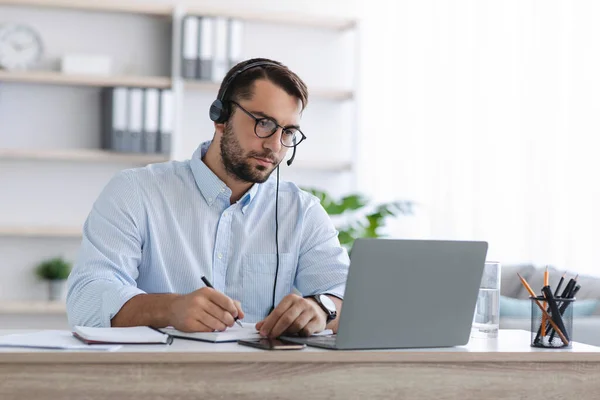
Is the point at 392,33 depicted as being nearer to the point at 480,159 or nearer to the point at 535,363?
the point at 480,159

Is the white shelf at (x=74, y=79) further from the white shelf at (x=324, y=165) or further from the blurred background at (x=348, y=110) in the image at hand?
the white shelf at (x=324, y=165)

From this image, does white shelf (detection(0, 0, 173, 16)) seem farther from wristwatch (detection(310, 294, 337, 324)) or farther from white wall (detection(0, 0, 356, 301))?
wristwatch (detection(310, 294, 337, 324))

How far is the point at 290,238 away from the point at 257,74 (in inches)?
15.6

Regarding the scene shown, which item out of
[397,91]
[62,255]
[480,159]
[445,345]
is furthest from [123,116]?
[445,345]

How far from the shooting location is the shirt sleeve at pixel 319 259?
2.09 meters

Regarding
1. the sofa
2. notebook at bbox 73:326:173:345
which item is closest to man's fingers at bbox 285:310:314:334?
notebook at bbox 73:326:173:345

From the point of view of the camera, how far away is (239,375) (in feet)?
4.53

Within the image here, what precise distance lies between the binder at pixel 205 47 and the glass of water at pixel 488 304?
2.72 metres

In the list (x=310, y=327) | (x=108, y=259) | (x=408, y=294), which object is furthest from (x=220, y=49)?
(x=408, y=294)

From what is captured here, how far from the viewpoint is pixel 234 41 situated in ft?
14.0

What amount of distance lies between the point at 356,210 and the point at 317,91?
0.65 meters

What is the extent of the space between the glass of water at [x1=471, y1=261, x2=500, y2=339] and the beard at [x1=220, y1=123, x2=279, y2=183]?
1.86 ft

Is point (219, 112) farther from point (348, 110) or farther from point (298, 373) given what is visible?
point (348, 110)

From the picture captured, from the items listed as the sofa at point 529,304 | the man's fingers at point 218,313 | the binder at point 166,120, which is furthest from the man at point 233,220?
the binder at point 166,120
